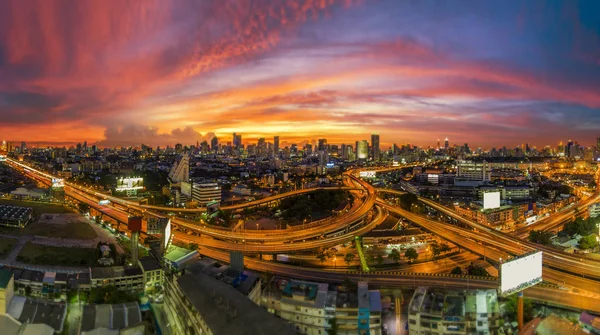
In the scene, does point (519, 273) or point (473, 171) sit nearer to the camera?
point (519, 273)

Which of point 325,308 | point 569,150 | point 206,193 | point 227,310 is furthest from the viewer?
point 569,150

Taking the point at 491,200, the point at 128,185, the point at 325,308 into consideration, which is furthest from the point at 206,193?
the point at 325,308

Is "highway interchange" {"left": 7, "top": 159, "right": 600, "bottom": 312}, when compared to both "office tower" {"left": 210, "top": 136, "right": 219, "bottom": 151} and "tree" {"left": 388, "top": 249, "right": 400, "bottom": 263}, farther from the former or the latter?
"office tower" {"left": 210, "top": 136, "right": 219, "bottom": 151}

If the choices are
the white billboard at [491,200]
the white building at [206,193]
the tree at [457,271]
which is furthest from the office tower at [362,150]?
the tree at [457,271]

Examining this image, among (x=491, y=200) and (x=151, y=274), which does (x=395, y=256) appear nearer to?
(x=151, y=274)

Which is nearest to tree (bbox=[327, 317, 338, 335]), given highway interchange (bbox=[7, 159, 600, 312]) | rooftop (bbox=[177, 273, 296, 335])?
rooftop (bbox=[177, 273, 296, 335])
